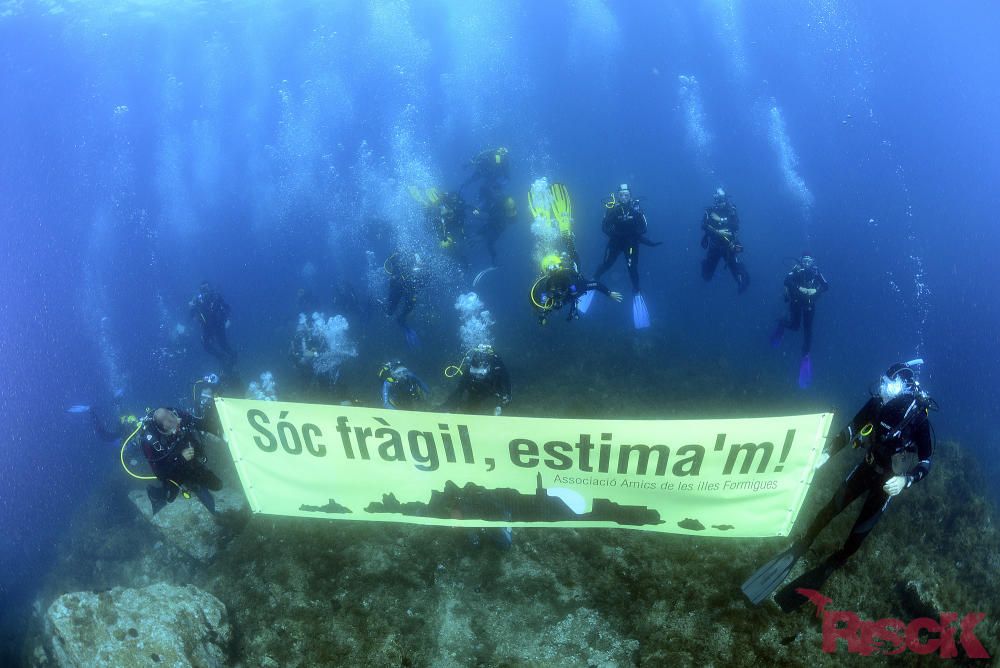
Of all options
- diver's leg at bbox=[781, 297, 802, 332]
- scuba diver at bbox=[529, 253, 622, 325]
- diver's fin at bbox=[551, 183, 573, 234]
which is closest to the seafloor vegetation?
scuba diver at bbox=[529, 253, 622, 325]

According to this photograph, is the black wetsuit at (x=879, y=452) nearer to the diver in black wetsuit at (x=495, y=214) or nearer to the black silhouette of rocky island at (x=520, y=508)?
the black silhouette of rocky island at (x=520, y=508)

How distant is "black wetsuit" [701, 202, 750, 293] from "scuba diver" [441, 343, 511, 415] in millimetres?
8014

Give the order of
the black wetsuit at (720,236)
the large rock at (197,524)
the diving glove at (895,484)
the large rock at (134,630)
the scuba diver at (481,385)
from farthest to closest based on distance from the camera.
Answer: the black wetsuit at (720,236) < the large rock at (197,524) < the scuba diver at (481,385) < the large rock at (134,630) < the diving glove at (895,484)

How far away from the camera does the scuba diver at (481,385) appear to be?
6.81m

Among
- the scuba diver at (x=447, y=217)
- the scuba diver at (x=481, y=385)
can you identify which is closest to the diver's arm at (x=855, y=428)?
the scuba diver at (x=481, y=385)

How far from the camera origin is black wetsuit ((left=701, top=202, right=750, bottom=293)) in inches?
→ 505

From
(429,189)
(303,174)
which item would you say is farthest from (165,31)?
(429,189)

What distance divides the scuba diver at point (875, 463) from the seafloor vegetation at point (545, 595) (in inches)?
7.2

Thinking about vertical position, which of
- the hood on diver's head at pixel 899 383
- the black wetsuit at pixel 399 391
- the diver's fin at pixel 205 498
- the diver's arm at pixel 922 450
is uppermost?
the hood on diver's head at pixel 899 383

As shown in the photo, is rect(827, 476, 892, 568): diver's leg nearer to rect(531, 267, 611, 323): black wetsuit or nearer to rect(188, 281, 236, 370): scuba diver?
rect(531, 267, 611, 323): black wetsuit

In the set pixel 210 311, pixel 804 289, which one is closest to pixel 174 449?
pixel 210 311

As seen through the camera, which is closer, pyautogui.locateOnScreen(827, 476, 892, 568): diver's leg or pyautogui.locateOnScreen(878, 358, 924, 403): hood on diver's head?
pyautogui.locateOnScreen(878, 358, 924, 403): hood on diver's head

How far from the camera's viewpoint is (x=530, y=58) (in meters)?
107

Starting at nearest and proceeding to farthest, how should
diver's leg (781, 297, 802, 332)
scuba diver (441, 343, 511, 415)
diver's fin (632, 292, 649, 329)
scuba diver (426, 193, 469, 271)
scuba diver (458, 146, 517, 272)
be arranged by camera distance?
1. scuba diver (441, 343, 511, 415)
2. diver's leg (781, 297, 802, 332)
3. diver's fin (632, 292, 649, 329)
4. scuba diver (426, 193, 469, 271)
5. scuba diver (458, 146, 517, 272)
